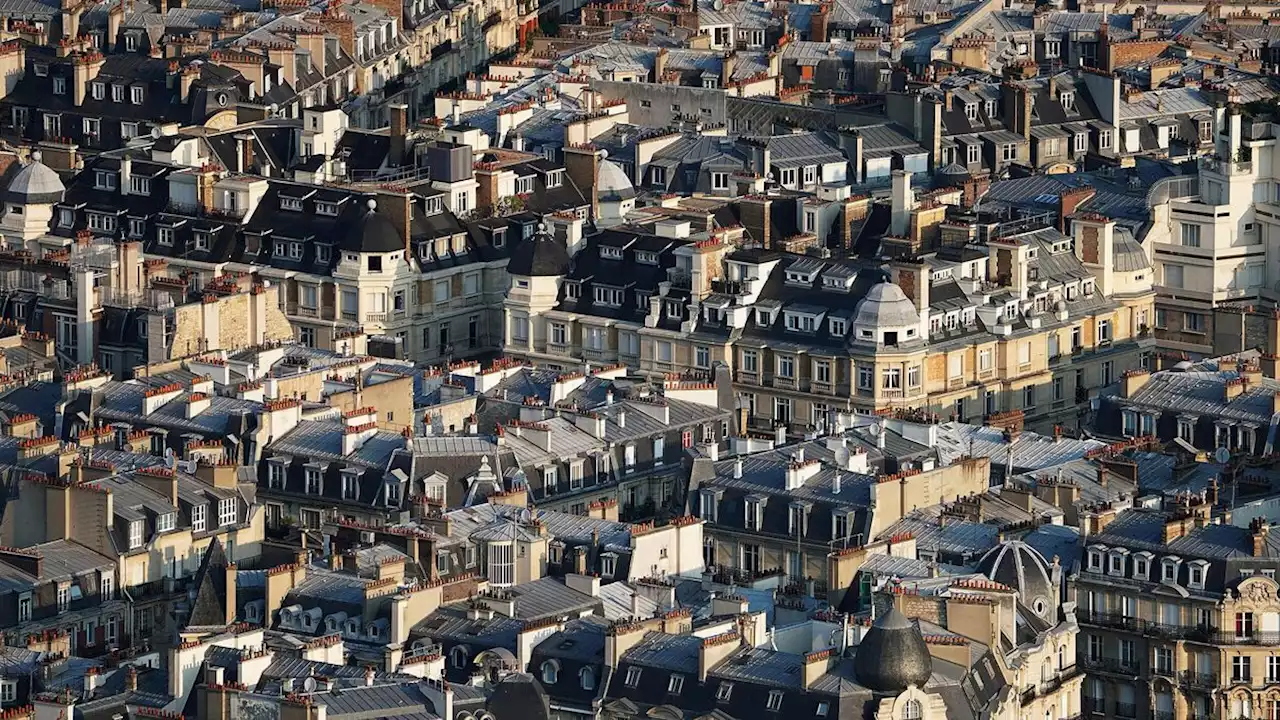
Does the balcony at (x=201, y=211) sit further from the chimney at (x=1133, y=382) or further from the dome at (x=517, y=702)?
the dome at (x=517, y=702)

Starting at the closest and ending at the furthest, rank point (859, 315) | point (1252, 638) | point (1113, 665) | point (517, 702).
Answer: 1. point (517, 702)
2. point (1252, 638)
3. point (1113, 665)
4. point (859, 315)

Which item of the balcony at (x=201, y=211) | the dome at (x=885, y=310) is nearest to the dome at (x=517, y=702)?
the dome at (x=885, y=310)

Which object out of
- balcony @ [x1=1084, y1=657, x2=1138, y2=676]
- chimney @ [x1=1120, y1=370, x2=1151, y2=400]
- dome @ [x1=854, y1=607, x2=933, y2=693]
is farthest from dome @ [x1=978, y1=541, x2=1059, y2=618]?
chimney @ [x1=1120, y1=370, x2=1151, y2=400]

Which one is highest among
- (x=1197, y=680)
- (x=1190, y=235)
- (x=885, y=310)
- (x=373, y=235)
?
(x=373, y=235)

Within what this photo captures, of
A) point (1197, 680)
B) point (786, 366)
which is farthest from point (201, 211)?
point (1197, 680)

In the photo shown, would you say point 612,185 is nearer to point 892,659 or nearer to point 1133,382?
point 1133,382

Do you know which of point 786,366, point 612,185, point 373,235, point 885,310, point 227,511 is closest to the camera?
point 227,511

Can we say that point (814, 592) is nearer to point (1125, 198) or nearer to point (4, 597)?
point (4, 597)

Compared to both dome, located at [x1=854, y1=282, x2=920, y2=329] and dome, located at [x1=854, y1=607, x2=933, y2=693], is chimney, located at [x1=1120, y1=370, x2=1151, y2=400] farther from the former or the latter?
dome, located at [x1=854, y1=607, x2=933, y2=693]
